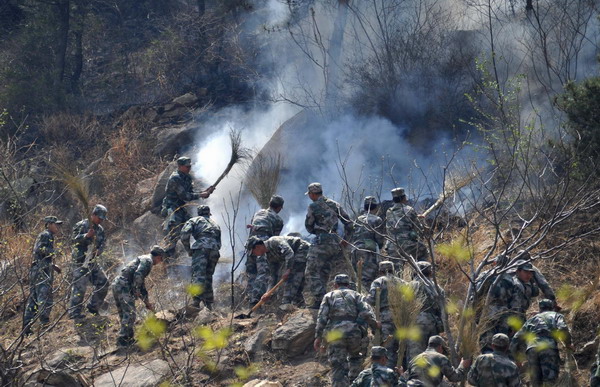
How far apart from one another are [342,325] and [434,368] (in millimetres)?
1532

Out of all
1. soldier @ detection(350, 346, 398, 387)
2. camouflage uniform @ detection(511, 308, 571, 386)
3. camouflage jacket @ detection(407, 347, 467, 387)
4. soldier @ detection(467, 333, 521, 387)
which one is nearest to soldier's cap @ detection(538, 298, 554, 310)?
camouflage uniform @ detection(511, 308, 571, 386)

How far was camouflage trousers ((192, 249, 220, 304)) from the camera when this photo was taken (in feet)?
43.3

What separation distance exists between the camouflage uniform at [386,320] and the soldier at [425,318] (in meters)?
0.26

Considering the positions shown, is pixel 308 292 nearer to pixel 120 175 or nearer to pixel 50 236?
pixel 50 236

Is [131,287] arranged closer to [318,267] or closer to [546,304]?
[318,267]

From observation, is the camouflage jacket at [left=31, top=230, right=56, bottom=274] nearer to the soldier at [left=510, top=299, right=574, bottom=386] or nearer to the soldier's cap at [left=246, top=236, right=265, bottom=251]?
the soldier's cap at [left=246, top=236, right=265, bottom=251]

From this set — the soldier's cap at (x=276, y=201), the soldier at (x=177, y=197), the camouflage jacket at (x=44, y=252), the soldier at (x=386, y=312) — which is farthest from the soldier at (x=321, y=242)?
the camouflage jacket at (x=44, y=252)

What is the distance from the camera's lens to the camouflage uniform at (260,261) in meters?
13.1

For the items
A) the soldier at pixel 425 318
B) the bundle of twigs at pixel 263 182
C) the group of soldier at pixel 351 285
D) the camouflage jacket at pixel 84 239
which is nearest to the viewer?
the group of soldier at pixel 351 285

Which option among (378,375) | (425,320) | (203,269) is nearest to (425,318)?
(425,320)

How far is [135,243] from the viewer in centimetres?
1772

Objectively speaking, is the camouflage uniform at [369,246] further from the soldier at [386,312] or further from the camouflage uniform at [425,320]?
the camouflage uniform at [425,320]

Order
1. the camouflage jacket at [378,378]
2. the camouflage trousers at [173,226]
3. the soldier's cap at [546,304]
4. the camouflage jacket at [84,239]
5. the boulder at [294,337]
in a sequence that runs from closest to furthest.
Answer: the camouflage jacket at [378,378]
the soldier's cap at [546,304]
the boulder at [294,337]
the camouflage jacket at [84,239]
the camouflage trousers at [173,226]

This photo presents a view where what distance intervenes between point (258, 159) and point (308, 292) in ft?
14.5
